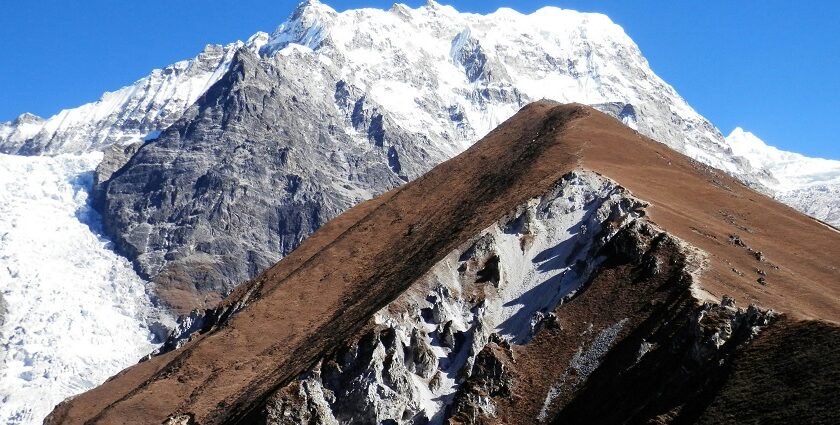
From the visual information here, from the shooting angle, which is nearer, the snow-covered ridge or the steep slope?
the steep slope

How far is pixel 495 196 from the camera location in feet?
339

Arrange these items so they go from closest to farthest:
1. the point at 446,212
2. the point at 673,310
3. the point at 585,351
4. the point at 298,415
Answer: the point at 673,310 → the point at 585,351 → the point at 298,415 → the point at 446,212

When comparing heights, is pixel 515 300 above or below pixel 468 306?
below

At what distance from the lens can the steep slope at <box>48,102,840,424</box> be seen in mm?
67875

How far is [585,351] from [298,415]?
22.4 meters

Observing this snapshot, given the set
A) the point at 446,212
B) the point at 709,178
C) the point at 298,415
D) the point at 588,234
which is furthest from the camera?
the point at 709,178

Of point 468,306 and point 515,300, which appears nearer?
point 515,300

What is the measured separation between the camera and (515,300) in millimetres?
83938

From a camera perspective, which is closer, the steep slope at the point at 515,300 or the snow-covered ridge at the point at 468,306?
the steep slope at the point at 515,300

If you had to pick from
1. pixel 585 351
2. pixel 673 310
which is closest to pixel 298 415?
pixel 585 351

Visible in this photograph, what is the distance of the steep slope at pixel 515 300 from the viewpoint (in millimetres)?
67875

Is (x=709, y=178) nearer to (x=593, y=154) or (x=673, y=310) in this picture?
(x=593, y=154)

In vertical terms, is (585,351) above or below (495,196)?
below

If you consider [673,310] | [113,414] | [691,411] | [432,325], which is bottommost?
[691,411]
